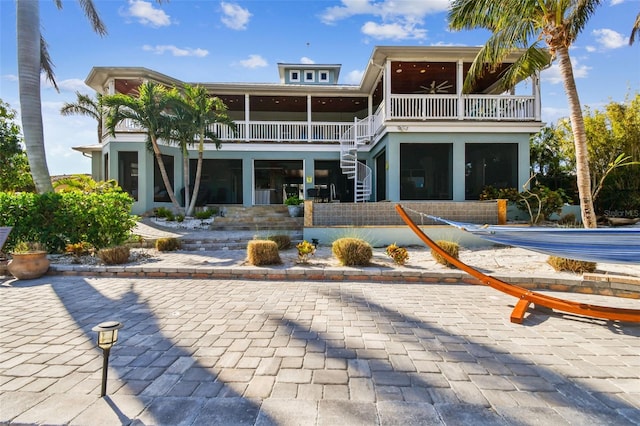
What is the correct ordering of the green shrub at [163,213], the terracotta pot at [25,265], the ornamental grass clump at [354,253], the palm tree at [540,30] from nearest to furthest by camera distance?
the terracotta pot at [25,265]
the ornamental grass clump at [354,253]
the palm tree at [540,30]
the green shrub at [163,213]

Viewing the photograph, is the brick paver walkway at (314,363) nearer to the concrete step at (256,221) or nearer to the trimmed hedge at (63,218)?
the trimmed hedge at (63,218)

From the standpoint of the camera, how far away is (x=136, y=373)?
229cm

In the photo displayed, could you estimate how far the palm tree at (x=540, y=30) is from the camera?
6.02m

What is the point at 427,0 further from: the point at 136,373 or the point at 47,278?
the point at 47,278

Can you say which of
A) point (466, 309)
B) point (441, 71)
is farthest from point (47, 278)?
point (441, 71)

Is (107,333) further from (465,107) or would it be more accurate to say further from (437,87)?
(437,87)

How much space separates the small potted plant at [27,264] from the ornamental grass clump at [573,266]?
8.92 m

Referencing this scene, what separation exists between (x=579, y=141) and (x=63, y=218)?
35.5 feet

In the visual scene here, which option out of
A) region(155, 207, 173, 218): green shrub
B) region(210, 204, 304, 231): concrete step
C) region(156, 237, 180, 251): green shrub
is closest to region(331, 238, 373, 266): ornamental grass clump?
region(156, 237, 180, 251): green shrub

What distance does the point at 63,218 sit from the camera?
651cm

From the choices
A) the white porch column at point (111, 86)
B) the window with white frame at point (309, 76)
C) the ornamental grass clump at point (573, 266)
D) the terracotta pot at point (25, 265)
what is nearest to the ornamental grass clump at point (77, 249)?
the terracotta pot at point (25, 265)

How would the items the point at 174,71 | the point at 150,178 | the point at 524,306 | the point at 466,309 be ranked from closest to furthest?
the point at 524,306
the point at 466,309
the point at 150,178
the point at 174,71

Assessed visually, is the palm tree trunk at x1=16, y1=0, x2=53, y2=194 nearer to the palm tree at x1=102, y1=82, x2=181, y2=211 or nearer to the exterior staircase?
the palm tree at x1=102, y1=82, x2=181, y2=211

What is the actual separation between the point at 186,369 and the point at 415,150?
11.1 metres
